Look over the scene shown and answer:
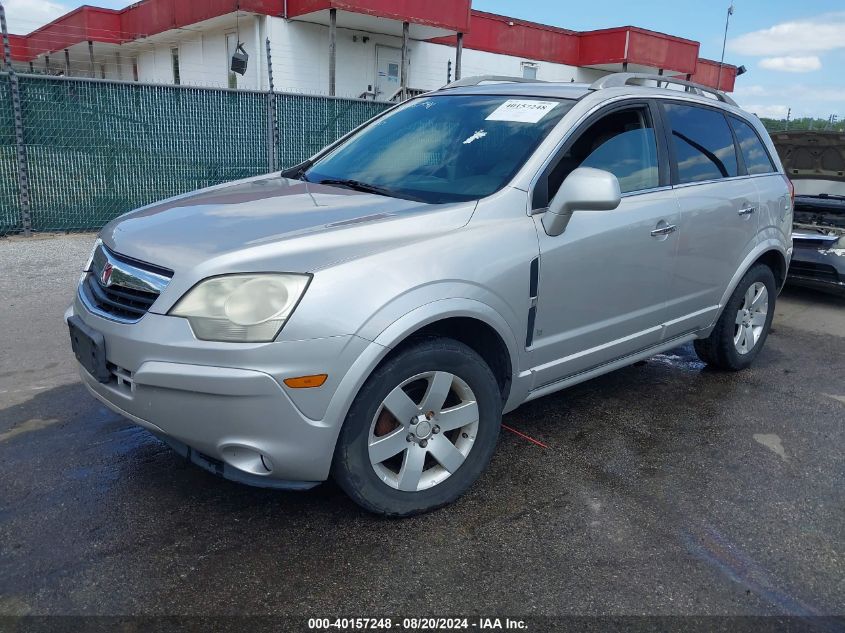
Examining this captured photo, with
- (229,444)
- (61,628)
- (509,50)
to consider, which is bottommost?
(61,628)

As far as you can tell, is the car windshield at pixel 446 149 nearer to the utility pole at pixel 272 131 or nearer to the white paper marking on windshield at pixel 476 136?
the white paper marking on windshield at pixel 476 136

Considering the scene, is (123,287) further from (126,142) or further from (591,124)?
(126,142)

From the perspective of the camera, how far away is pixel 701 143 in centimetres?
434

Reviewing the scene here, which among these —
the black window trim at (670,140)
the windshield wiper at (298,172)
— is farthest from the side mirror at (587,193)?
the windshield wiper at (298,172)

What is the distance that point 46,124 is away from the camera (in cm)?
903

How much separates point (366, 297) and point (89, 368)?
3.97 feet

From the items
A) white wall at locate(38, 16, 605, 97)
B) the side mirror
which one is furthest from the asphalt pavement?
white wall at locate(38, 16, 605, 97)

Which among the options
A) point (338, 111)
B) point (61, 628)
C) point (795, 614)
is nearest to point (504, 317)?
point (795, 614)

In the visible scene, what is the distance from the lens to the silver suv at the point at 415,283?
2.49 meters

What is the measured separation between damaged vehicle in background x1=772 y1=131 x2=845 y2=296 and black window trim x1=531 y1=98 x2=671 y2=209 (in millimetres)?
4098

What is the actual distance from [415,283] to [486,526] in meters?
1.07

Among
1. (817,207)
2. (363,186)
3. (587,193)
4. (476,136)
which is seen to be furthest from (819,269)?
(363,186)

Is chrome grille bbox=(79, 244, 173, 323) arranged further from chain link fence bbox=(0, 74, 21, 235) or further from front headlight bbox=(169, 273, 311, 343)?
chain link fence bbox=(0, 74, 21, 235)

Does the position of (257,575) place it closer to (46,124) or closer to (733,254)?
(733,254)
